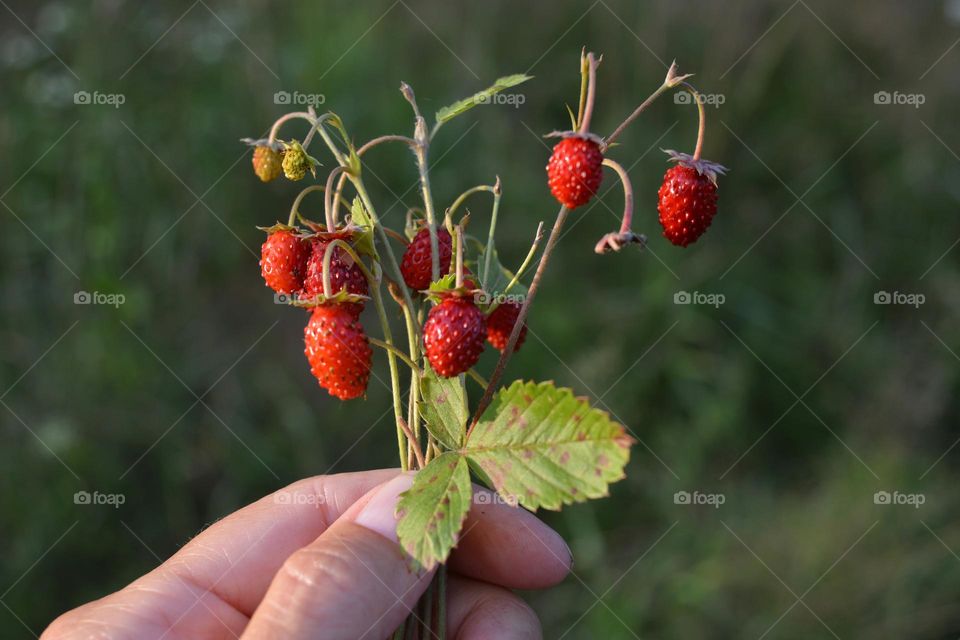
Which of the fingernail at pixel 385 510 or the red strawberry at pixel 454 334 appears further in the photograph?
the fingernail at pixel 385 510

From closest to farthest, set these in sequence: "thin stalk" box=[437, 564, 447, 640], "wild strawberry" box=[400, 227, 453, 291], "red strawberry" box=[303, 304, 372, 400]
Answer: "red strawberry" box=[303, 304, 372, 400] → "wild strawberry" box=[400, 227, 453, 291] → "thin stalk" box=[437, 564, 447, 640]

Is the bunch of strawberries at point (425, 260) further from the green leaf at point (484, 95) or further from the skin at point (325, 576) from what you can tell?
the skin at point (325, 576)

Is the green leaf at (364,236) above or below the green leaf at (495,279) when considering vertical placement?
above

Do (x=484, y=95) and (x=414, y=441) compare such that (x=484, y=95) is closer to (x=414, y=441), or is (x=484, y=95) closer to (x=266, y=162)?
(x=266, y=162)

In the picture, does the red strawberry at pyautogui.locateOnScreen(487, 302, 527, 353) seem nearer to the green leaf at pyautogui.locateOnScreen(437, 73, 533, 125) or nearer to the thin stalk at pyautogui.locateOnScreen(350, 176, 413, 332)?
the thin stalk at pyautogui.locateOnScreen(350, 176, 413, 332)

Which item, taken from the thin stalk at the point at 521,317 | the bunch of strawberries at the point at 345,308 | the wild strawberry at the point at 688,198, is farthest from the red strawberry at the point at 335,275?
the wild strawberry at the point at 688,198

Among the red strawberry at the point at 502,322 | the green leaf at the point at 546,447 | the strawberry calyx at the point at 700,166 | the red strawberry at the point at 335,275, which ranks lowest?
the green leaf at the point at 546,447

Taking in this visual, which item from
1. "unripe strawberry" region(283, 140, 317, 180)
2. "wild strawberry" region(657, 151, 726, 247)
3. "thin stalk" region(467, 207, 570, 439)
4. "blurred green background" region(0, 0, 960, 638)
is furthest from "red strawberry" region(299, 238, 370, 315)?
"blurred green background" region(0, 0, 960, 638)
